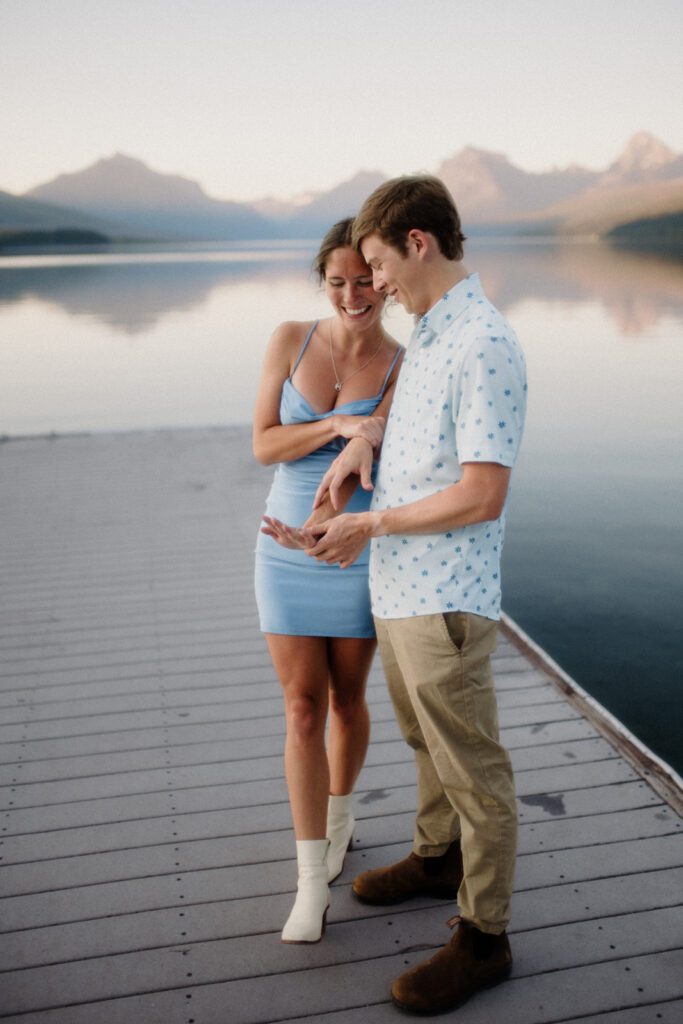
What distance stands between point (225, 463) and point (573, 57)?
45.3 meters

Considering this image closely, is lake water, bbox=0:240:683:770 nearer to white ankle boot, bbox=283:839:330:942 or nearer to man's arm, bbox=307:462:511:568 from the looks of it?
man's arm, bbox=307:462:511:568

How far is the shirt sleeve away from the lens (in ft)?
4.88

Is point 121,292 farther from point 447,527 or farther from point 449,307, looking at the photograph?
point 447,527

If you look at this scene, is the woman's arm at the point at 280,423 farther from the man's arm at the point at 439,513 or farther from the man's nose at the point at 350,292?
the man's arm at the point at 439,513

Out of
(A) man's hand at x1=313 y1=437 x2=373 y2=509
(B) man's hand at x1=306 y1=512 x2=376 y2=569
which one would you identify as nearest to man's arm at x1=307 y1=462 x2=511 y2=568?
(B) man's hand at x1=306 y1=512 x2=376 y2=569

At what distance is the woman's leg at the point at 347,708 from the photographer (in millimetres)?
2055

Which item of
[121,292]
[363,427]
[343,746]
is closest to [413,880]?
[343,746]

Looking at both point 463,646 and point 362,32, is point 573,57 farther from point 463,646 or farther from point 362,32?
point 463,646

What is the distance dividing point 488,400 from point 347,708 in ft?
3.13

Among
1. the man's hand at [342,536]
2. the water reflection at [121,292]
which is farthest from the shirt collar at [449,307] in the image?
the water reflection at [121,292]

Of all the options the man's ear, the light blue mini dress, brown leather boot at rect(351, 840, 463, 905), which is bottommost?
brown leather boot at rect(351, 840, 463, 905)

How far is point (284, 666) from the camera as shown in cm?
201

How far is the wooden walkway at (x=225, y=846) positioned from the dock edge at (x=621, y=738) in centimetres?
4

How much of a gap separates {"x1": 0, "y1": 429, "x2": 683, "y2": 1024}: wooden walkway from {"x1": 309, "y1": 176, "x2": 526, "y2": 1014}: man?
0.20 m
